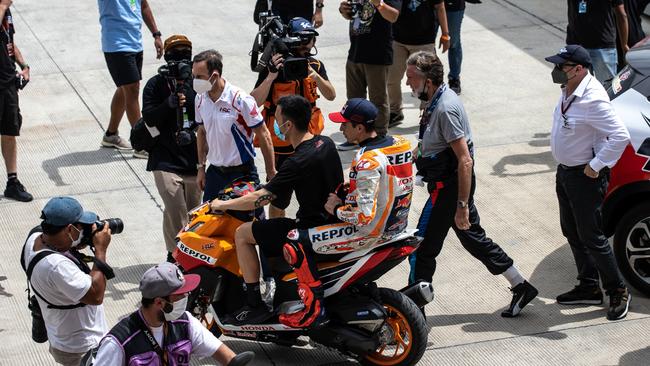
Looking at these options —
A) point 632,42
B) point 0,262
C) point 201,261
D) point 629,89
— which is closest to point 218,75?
point 201,261

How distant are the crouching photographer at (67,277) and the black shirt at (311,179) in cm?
126

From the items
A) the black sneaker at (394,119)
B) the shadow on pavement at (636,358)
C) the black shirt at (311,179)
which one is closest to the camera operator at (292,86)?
the black shirt at (311,179)

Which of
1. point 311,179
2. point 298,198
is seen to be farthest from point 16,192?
point 311,179

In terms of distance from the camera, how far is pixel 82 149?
35.8ft

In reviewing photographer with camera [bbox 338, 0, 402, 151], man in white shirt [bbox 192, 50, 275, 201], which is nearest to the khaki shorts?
man in white shirt [bbox 192, 50, 275, 201]

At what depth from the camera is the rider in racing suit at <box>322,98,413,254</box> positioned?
6.75 metres

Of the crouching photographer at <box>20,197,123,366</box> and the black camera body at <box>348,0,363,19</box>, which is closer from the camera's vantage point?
the crouching photographer at <box>20,197,123,366</box>

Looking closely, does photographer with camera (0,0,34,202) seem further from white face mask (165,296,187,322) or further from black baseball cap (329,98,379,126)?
white face mask (165,296,187,322)

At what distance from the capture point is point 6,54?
967 cm

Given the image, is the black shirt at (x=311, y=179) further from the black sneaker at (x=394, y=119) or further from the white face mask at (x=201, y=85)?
the black sneaker at (x=394, y=119)

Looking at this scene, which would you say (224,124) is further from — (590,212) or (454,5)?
(454,5)

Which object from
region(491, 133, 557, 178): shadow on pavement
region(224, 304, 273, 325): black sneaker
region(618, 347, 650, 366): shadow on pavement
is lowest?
region(491, 133, 557, 178): shadow on pavement

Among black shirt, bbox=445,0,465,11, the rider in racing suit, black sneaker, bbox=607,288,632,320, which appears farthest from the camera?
black shirt, bbox=445,0,465,11

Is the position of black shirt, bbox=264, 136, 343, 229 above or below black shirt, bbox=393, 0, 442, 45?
above
